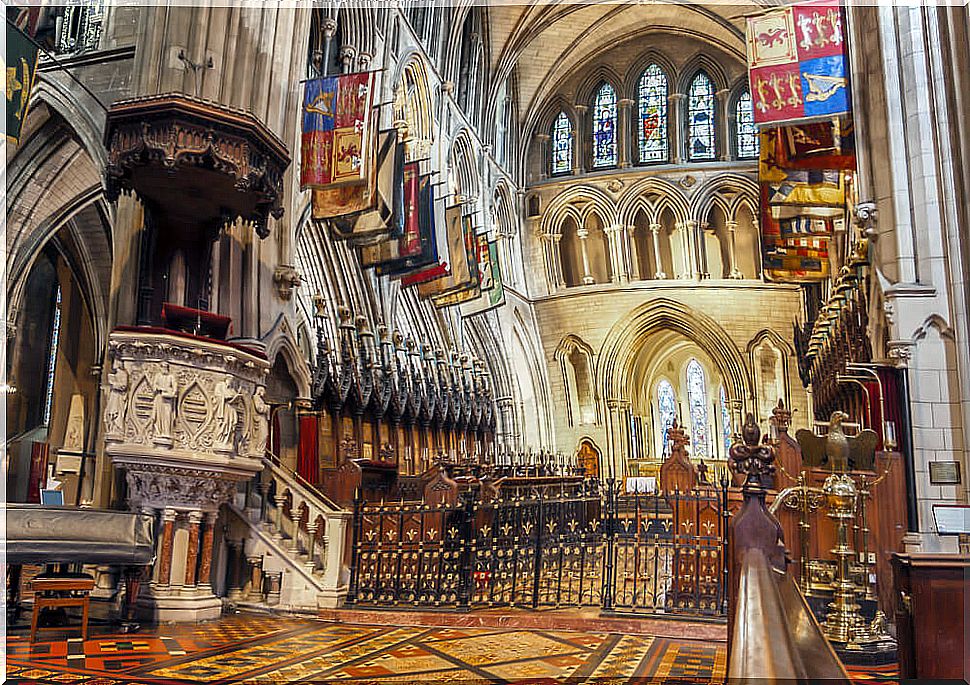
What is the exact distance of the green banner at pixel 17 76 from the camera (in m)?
6.34

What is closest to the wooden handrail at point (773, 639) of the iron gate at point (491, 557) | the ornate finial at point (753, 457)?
the ornate finial at point (753, 457)

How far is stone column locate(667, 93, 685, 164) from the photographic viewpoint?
25.0 meters

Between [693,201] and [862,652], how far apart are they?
20363 millimetres

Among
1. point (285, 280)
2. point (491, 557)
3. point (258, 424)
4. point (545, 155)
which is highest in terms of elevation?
point (545, 155)

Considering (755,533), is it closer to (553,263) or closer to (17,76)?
(17,76)

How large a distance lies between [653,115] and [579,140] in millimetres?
2383

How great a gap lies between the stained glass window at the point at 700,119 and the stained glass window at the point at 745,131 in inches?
31.6

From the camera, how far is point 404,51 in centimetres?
1834

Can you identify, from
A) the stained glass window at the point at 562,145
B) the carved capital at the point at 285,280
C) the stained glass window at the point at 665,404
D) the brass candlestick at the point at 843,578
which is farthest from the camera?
the stained glass window at the point at 665,404

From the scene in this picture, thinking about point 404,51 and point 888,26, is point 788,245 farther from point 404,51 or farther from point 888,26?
point 404,51

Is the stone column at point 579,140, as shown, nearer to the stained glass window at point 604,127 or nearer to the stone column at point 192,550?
the stained glass window at point 604,127

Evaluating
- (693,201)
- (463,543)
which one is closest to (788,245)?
(463,543)

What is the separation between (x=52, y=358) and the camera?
47.8ft

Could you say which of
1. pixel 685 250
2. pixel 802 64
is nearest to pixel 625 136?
pixel 685 250
